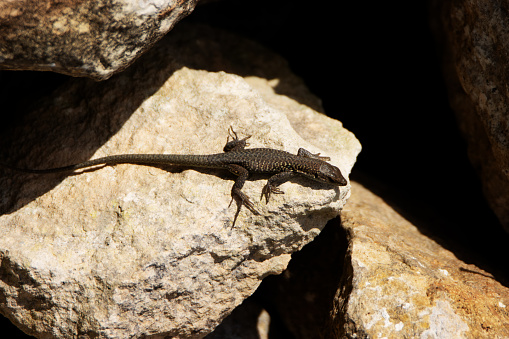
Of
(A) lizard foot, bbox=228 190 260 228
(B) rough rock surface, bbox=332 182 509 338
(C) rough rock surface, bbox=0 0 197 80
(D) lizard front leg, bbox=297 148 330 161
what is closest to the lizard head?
(D) lizard front leg, bbox=297 148 330 161

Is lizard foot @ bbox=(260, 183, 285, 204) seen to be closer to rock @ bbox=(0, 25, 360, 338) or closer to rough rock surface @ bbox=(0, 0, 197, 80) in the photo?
rock @ bbox=(0, 25, 360, 338)

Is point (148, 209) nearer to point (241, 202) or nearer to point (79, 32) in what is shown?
point (241, 202)

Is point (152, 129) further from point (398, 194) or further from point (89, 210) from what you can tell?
point (398, 194)

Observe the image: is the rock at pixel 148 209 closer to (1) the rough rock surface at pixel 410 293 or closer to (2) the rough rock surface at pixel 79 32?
(1) the rough rock surface at pixel 410 293

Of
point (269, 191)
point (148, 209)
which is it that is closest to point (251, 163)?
point (269, 191)

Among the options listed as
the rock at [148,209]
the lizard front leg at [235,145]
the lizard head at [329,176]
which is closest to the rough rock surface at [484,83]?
the rock at [148,209]

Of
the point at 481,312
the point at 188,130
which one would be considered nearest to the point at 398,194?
the point at 481,312
